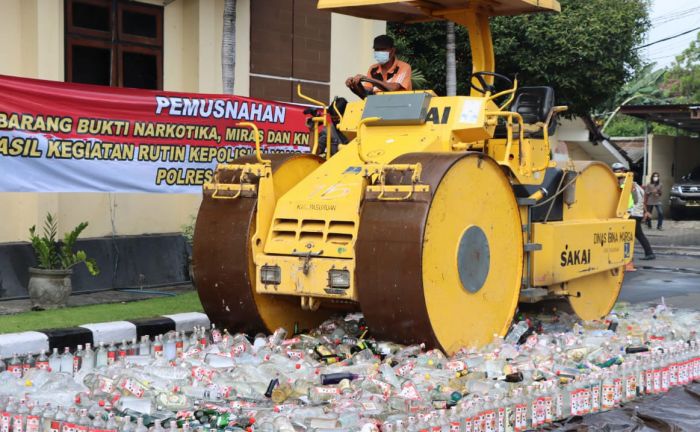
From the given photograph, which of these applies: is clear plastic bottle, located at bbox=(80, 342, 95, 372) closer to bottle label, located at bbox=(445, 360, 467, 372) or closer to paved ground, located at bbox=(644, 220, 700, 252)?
bottle label, located at bbox=(445, 360, 467, 372)

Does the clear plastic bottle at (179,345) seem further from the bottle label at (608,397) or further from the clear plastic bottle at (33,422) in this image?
the bottle label at (608,397)

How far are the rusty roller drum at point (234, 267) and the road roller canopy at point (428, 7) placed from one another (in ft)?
5.59

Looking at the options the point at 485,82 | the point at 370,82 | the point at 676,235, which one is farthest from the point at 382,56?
the point at 676,235

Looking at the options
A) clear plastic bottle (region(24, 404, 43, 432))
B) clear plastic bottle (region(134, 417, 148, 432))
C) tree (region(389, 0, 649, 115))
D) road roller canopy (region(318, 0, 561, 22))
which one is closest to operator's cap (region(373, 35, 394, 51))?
road roller canopy (region(318, 0, 561, 22))

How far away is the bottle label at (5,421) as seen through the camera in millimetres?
5301

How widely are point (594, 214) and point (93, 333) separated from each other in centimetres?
455

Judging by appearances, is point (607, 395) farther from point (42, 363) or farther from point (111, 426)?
point (42, 363)

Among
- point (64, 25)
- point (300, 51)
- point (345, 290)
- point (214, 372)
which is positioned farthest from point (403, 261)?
point (300, 51)

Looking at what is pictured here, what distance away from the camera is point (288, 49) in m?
14.8

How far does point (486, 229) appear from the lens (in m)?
7.25

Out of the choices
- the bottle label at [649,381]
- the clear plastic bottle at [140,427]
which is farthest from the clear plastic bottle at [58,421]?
the bottle label at [649,381]

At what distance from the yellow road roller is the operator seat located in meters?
0.01

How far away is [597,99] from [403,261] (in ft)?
61.3

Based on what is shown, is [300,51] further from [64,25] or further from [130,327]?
[130,327]
